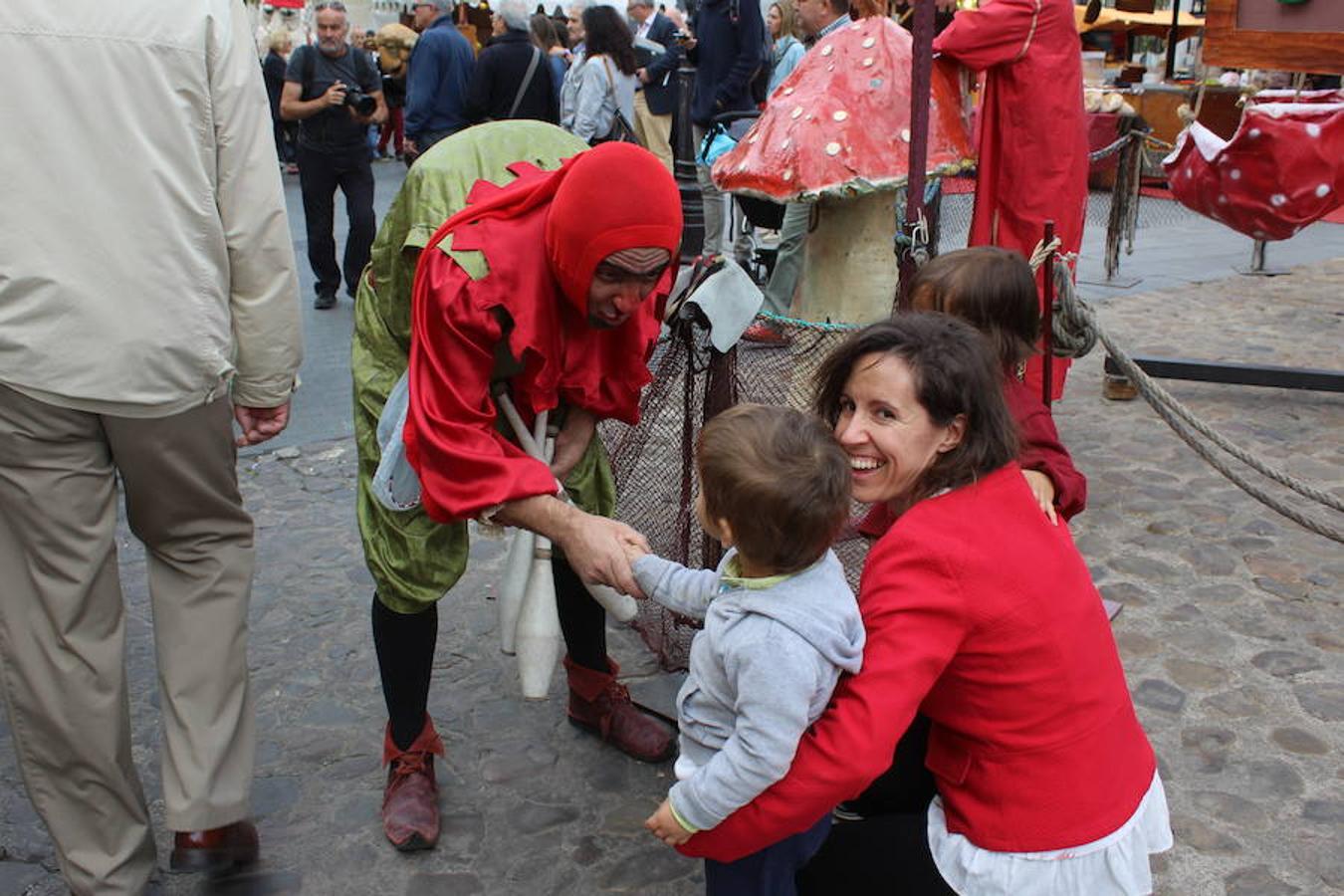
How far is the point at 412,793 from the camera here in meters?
2.60

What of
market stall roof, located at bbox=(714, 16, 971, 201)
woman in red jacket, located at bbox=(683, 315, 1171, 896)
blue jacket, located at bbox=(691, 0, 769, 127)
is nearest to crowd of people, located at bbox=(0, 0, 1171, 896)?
woman in red jacket, located at bbox=(683, 315, 1171, 896)

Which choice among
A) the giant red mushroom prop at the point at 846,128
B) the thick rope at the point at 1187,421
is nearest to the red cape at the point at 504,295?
the thick rope at the point at 1187,421

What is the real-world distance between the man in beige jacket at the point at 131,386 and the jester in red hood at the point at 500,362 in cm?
27

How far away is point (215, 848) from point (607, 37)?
6.57 metres

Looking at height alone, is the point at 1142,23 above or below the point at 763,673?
above

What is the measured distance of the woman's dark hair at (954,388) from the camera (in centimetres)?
180

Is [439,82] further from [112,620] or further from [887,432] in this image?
[887,432]

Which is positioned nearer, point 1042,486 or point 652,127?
point 1042,486

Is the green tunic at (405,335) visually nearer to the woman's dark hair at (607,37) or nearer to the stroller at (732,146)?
the stroller at (732,146)

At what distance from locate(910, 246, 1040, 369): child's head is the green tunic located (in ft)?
2.84

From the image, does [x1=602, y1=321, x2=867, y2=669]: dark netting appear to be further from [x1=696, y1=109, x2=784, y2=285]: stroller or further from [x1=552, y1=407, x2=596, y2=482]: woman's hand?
[x1=696, y1=109, x2=784, y2=285]: stroller

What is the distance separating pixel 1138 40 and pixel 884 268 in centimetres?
2106

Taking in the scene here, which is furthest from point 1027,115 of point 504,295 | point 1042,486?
point 504,295

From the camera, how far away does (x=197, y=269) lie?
2057 millimetres
